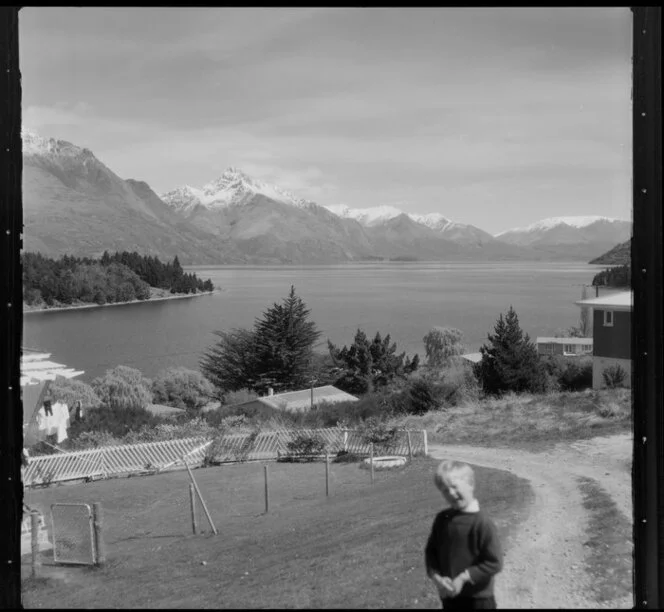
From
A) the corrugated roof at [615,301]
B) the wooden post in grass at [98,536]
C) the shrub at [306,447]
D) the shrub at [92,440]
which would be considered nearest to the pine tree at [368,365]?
the shrub at [92,440]

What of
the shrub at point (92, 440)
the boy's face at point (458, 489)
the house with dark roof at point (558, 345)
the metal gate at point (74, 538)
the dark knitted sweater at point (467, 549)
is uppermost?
the boy's face at point (458, 489)

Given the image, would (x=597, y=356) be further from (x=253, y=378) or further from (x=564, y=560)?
(x=253, y=378)

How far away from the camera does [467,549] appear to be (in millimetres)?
2166

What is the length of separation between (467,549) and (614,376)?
7316 mm

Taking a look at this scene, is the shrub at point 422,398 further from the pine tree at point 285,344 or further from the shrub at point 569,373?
the pine tree at point 285,344

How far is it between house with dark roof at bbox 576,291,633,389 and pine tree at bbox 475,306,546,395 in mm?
1748

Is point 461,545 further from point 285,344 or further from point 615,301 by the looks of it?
point 285,344

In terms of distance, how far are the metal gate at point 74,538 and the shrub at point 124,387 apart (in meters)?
10.1

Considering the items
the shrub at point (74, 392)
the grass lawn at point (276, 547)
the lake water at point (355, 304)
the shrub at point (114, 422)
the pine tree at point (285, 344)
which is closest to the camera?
the grass lawn at point (276, 547)

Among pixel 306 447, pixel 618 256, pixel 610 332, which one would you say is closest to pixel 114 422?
pixel 306 447

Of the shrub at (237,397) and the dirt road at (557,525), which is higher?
the dirt road at (557,525)

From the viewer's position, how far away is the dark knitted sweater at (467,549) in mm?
2127

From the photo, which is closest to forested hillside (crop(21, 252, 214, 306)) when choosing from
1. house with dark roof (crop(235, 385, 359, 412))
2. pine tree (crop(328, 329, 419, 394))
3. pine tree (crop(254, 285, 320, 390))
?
house with dark roof (crop(235, 385, 359, 412))

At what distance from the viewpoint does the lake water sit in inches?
339
